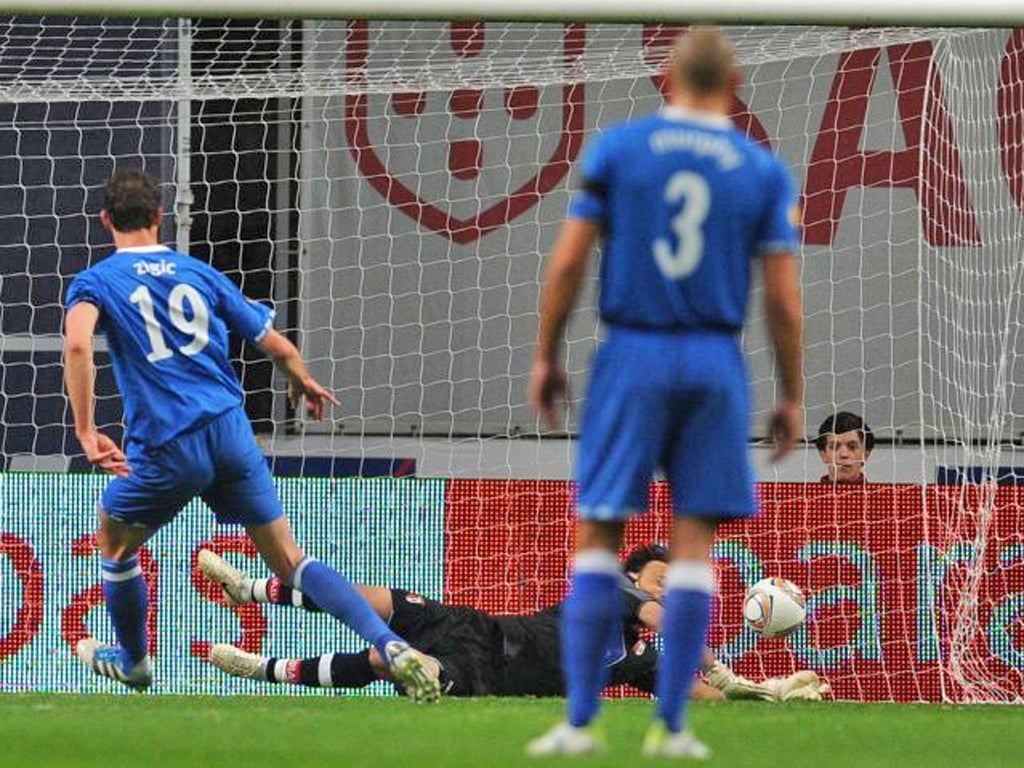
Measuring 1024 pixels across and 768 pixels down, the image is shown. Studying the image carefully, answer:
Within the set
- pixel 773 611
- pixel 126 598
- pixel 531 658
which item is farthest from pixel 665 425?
pixel 773 611

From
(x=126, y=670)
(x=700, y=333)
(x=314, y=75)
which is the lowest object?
(x=126, y=670)

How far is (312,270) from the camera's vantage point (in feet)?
39.5

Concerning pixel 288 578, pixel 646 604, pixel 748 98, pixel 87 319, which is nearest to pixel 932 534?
pixel 646 604

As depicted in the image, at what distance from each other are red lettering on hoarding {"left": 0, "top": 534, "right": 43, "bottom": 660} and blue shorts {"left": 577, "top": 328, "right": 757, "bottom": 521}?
5.68 meters

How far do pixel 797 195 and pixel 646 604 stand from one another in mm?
3062

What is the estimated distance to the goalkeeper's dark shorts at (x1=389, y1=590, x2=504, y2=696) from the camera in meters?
9.91

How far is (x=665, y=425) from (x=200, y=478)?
3.01m

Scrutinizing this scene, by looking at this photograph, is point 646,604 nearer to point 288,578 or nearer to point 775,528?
point 775,528

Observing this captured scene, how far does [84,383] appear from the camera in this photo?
8.01m

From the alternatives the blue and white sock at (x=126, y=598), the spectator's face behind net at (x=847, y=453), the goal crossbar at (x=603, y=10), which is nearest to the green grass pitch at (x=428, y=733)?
the blue and white sock at (x=126, y=598)

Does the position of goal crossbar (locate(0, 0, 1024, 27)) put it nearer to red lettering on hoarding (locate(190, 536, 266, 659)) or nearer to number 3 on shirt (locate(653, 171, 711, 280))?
red lettering on hoarding (locate(190, 536, 266, 659))

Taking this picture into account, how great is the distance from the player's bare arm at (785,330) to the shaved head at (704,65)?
1.40 ft

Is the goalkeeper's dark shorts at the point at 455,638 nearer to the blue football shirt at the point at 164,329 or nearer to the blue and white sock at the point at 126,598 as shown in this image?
the blue and white sock at the point at 126,598

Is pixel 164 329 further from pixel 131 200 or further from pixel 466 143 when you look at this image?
pixel 466 143
